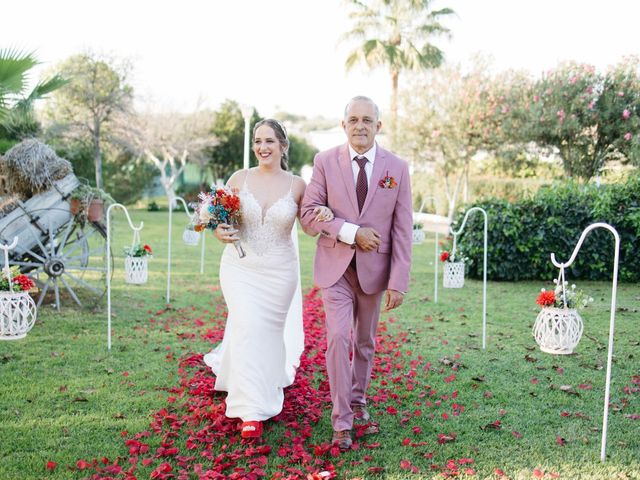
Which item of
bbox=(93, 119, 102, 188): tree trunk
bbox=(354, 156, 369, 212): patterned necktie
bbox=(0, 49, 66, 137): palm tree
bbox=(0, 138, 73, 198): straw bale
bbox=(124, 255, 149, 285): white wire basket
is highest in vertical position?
bbox=(93, 119, 102, 188): tree trunk

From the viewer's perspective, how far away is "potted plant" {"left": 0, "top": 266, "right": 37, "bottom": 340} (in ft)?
15.6

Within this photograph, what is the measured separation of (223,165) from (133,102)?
841 centimetres

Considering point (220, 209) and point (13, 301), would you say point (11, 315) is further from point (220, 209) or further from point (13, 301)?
point (220, 209)

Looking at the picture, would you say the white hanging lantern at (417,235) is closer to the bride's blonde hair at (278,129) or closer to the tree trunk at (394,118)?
the bride's blonde hair at (278,129)

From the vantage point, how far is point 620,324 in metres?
7.52

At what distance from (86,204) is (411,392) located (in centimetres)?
495

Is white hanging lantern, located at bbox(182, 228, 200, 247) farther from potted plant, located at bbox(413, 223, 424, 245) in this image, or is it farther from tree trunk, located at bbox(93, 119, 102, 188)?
tree trunk, located at bbox(93, 119, 102, 188)

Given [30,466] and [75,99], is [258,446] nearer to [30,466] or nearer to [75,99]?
[30,466]

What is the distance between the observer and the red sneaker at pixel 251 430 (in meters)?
3.95

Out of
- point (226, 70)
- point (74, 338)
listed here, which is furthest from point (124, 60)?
point (74, 338)

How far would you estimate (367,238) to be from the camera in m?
3.87

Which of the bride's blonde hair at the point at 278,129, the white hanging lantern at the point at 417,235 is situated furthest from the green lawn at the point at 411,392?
the white hanging lantern at the point at 417,235

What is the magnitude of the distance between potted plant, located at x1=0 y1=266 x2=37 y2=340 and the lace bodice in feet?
6.31

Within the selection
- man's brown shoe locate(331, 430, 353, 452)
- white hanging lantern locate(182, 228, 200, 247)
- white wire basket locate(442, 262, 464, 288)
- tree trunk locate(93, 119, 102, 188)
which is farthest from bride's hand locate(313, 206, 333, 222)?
tree trunk locate(93, 119, 102, 188)
